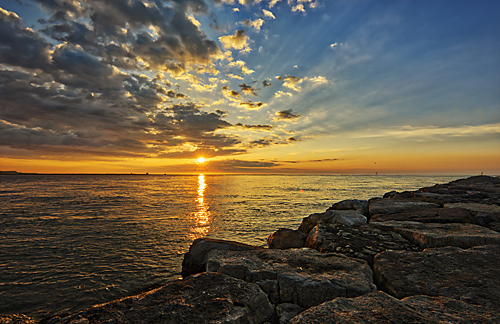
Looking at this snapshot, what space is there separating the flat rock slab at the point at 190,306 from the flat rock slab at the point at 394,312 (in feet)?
2.07

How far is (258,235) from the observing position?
11828 mm

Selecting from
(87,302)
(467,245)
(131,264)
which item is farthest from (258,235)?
(467,245)

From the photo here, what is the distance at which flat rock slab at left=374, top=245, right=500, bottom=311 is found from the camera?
3.26 metres

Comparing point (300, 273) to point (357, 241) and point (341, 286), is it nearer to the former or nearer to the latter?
point (341, 286)

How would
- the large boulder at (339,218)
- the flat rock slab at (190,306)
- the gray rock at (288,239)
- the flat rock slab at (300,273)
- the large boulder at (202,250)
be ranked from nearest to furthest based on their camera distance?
the flat rock slab at (190,306), the flat rock slab at (300,273), the large boulder at (202,250), the gray rock at (288,239), the large boulder at (339,218)

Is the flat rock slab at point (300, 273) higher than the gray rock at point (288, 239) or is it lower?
higher

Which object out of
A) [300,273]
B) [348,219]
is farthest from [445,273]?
[348,219]

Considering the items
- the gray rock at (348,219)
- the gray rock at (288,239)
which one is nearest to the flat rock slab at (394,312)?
the gray rock at (288,239)

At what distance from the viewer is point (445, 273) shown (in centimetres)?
378

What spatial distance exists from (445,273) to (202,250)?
18.0ft

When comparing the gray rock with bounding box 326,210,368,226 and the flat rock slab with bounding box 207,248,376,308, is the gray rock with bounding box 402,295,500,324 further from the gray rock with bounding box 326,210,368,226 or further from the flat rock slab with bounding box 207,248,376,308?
the gray rock with bounding box 326,210,368,226

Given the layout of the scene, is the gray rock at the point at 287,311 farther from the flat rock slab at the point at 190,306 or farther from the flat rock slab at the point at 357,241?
the flat rock slab at the point at 357,241

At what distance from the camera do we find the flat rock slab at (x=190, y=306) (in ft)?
9.06

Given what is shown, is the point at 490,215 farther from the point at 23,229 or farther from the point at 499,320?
the point at 23,229
